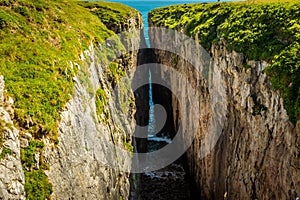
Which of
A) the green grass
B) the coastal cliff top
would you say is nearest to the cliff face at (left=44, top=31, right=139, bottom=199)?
the coastal cliff top

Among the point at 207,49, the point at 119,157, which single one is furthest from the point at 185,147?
the point at 119,157

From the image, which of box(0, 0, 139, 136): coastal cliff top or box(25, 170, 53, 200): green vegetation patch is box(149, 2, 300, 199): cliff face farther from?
box(25, 170, 53, 200): green vegetation patch

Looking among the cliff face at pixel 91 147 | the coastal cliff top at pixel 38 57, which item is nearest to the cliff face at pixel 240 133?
the cliff face at pixel 91 147

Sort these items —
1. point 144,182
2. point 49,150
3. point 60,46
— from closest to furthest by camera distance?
point 49,150
point 60,46
point 144,182

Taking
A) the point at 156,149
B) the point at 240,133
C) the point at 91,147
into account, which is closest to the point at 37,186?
the point at 91,147

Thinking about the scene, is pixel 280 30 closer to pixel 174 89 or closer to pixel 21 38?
pixel 21 38

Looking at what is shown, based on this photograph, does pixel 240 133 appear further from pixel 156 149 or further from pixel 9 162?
pixel 156 149

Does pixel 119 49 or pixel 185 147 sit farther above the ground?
pixel 119 49
